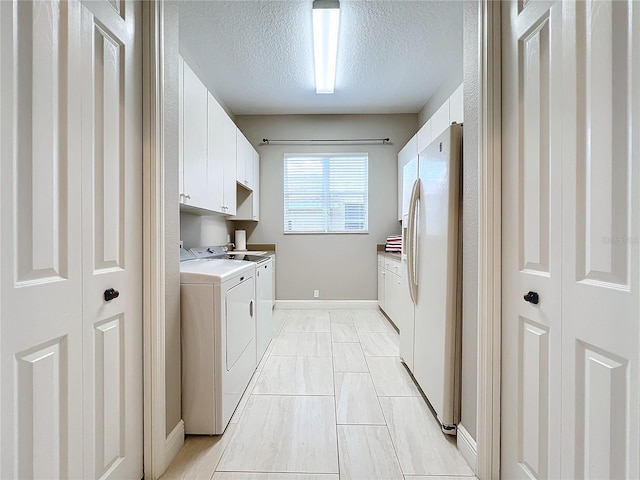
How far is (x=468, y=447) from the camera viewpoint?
4.79ft

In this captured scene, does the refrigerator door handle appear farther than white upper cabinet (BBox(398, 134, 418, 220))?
No

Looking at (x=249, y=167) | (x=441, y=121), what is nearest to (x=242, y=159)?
(x=249, y=167)

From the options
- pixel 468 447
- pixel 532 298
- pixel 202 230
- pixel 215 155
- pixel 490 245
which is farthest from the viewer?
pixel 202 230

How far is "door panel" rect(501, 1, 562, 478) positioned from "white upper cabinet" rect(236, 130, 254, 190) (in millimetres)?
2841

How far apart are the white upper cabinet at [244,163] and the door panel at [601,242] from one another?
3.10 metres

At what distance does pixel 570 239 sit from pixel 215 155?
256cm

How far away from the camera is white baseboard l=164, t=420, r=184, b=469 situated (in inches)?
56.9

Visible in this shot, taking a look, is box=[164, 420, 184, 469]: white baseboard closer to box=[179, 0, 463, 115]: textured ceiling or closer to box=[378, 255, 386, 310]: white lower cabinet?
box=[179, 0, 463, 115]: textured ceiling

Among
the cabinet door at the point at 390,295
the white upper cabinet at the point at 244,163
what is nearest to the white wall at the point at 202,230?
the white upper cabinet at the point at 244,163

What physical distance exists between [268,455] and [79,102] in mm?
1672

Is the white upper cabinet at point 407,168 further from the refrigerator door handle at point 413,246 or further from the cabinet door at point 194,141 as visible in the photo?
the cabinet door at point 194,141

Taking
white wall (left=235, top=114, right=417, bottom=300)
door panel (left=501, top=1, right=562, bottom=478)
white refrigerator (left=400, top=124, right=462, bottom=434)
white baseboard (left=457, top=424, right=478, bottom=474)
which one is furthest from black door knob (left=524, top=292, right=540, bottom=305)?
white wall (left=235, top=114, right=417, bottom=300)

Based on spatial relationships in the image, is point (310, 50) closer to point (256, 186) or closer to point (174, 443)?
point (256, 186)

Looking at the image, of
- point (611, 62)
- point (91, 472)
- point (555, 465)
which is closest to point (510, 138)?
point (611, 62)
